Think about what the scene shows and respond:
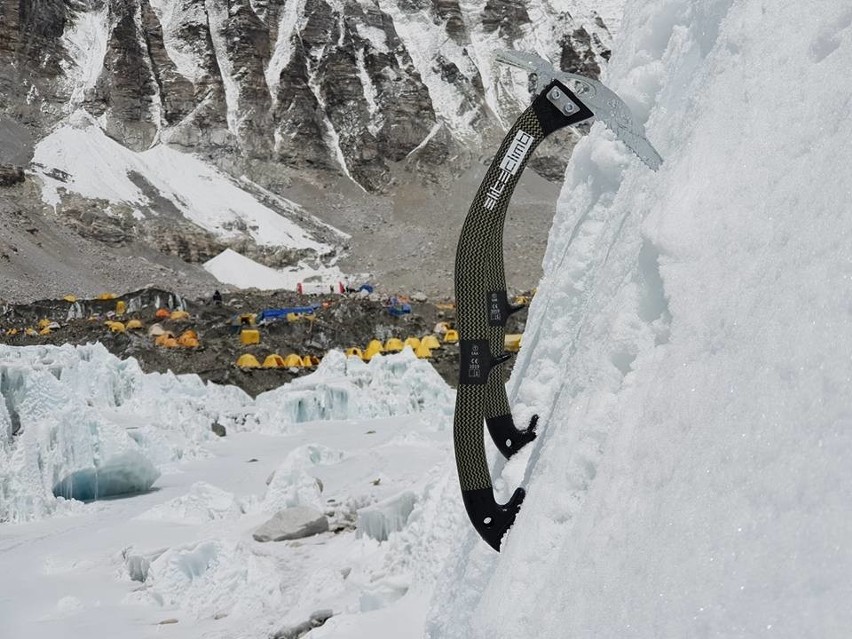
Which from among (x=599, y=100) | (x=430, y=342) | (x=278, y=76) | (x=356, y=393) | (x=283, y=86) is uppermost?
(x=278, y=76)

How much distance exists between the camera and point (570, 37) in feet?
322

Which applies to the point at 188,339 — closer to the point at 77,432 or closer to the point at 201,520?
the point at 77,432

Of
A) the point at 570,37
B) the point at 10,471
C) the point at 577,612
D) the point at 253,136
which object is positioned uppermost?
the point at 570,37

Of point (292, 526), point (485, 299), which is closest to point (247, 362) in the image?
point (292, 526)

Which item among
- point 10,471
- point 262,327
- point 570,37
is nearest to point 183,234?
point 262,327

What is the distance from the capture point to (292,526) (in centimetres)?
1029

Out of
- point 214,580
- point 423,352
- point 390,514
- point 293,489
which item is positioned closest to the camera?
point 390,514

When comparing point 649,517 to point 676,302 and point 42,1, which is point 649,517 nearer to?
point 676,302

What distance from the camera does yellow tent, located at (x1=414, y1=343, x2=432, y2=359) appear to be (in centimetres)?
3271

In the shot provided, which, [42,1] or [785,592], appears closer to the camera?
[785,592]

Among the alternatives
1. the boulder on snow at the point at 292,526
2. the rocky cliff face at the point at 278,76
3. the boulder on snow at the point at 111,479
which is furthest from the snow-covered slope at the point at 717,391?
the rocky cliff face at the point at 278,76

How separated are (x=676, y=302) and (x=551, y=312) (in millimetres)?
1921

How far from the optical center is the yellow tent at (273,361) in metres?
30.4

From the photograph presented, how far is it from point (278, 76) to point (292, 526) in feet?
269
